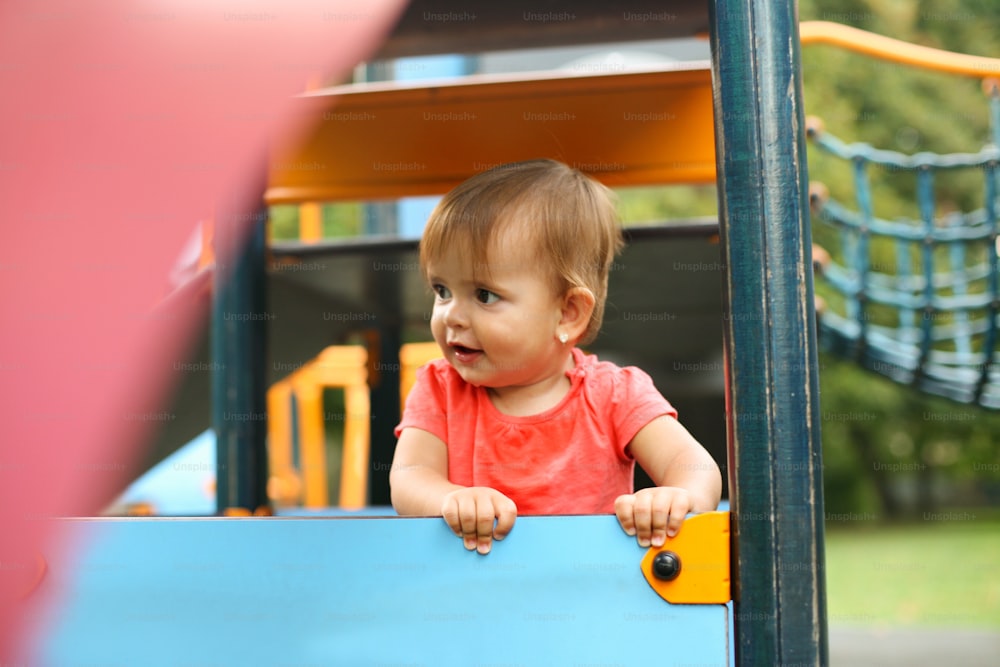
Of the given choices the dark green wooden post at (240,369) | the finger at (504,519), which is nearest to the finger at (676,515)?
the finger at (504,519)

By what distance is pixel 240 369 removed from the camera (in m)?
2.25

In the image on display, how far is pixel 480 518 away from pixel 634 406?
0.43 m

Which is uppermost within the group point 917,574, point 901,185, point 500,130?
point 901,185

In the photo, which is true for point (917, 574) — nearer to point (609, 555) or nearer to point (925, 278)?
point (925, 278)

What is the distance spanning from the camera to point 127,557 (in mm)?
993

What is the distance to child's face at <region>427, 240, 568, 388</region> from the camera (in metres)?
1.21

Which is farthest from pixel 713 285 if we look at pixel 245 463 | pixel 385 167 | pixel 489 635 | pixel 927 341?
pixel 489 635

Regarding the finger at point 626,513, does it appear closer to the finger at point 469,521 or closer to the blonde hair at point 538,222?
the finger at point 469,521

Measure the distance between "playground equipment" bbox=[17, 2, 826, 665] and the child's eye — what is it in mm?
352

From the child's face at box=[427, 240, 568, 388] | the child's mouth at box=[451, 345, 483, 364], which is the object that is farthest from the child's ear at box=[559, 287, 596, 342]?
the child's mouth at box=[451, 345, 483, 364]

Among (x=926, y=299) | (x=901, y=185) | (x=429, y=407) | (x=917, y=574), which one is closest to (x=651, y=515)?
(x=429, y=407)

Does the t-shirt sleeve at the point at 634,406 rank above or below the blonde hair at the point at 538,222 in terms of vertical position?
below

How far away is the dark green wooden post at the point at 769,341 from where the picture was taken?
0.88m

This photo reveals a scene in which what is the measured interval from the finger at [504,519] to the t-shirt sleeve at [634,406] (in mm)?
377
